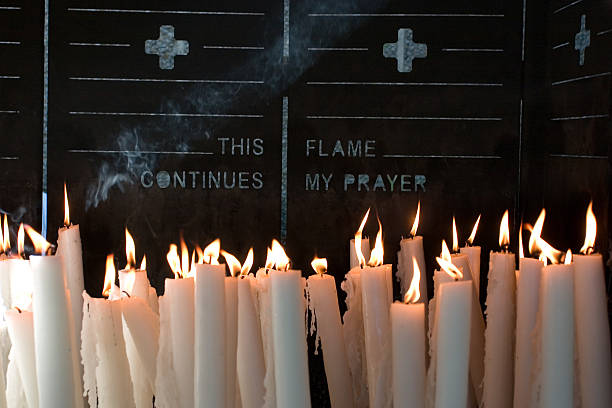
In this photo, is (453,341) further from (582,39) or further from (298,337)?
(582,39)

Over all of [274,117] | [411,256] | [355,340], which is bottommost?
[355,340]

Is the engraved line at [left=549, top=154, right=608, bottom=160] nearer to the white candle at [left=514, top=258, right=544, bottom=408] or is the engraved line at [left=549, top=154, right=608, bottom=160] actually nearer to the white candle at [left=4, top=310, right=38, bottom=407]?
the white candle at [left=514, top=258, right=544, bottom=408]

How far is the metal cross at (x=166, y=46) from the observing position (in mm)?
1832

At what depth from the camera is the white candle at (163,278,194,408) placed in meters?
1.08

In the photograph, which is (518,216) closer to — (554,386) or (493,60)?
(493,60)

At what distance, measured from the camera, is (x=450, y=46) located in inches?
72.9

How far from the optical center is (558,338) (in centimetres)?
104

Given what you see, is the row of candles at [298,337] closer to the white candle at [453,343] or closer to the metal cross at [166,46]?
the white candle at [453,343]

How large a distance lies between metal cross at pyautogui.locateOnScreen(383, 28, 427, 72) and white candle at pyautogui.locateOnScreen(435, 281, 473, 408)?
951 mm

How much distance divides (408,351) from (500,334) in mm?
271

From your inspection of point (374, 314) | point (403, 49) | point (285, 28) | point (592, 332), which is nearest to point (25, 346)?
point (374, 314)

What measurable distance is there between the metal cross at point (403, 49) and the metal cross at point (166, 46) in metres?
0.47

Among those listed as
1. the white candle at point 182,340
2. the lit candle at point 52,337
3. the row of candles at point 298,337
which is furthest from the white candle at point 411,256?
the lit candle at point 52,337

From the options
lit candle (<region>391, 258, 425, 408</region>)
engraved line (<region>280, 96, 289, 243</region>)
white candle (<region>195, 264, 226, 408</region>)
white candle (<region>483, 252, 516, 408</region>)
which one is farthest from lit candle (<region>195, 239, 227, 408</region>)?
engraved line (<region>280, 96, 289, 243</region>)
